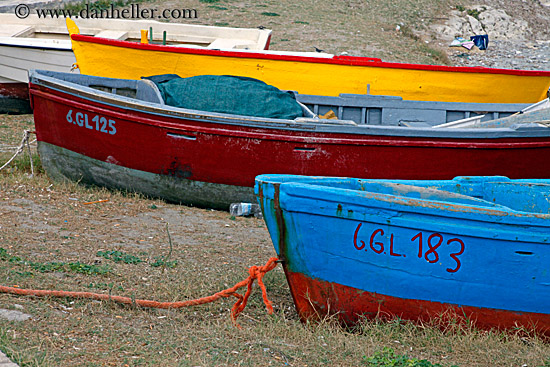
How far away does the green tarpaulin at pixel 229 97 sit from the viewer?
6.98m

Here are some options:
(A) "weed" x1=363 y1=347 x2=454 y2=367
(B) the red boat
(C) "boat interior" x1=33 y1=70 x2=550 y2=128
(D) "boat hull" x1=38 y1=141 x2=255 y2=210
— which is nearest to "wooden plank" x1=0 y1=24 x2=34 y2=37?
(C) "boat interior" x1=33 y1=70 x2=550 y2=128

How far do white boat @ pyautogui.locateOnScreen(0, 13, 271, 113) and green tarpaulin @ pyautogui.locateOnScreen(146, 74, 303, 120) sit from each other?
3576 millimetres

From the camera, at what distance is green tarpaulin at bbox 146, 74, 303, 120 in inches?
275

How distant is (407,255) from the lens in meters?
3.76

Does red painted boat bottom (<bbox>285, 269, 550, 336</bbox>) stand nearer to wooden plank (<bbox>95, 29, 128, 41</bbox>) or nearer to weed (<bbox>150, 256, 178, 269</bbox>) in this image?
weed (<bbox>150, 256, 178, 269</bbox>)

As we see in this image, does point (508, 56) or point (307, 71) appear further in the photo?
point (508, 56)

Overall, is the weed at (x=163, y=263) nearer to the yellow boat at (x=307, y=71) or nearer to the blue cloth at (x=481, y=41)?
the yellow boat at (x=307, y=71)

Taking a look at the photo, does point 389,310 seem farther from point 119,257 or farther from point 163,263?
point 119,257

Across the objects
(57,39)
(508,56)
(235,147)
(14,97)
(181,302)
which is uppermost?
(57,39)

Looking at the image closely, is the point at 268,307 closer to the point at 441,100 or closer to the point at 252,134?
the point at 252,134

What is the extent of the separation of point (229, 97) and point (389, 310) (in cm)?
382

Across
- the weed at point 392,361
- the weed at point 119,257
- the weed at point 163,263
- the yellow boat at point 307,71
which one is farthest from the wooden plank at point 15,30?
the weed at point 392,361

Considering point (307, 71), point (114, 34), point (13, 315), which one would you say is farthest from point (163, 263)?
point (114, 34)

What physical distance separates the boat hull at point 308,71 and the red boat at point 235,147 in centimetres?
174
